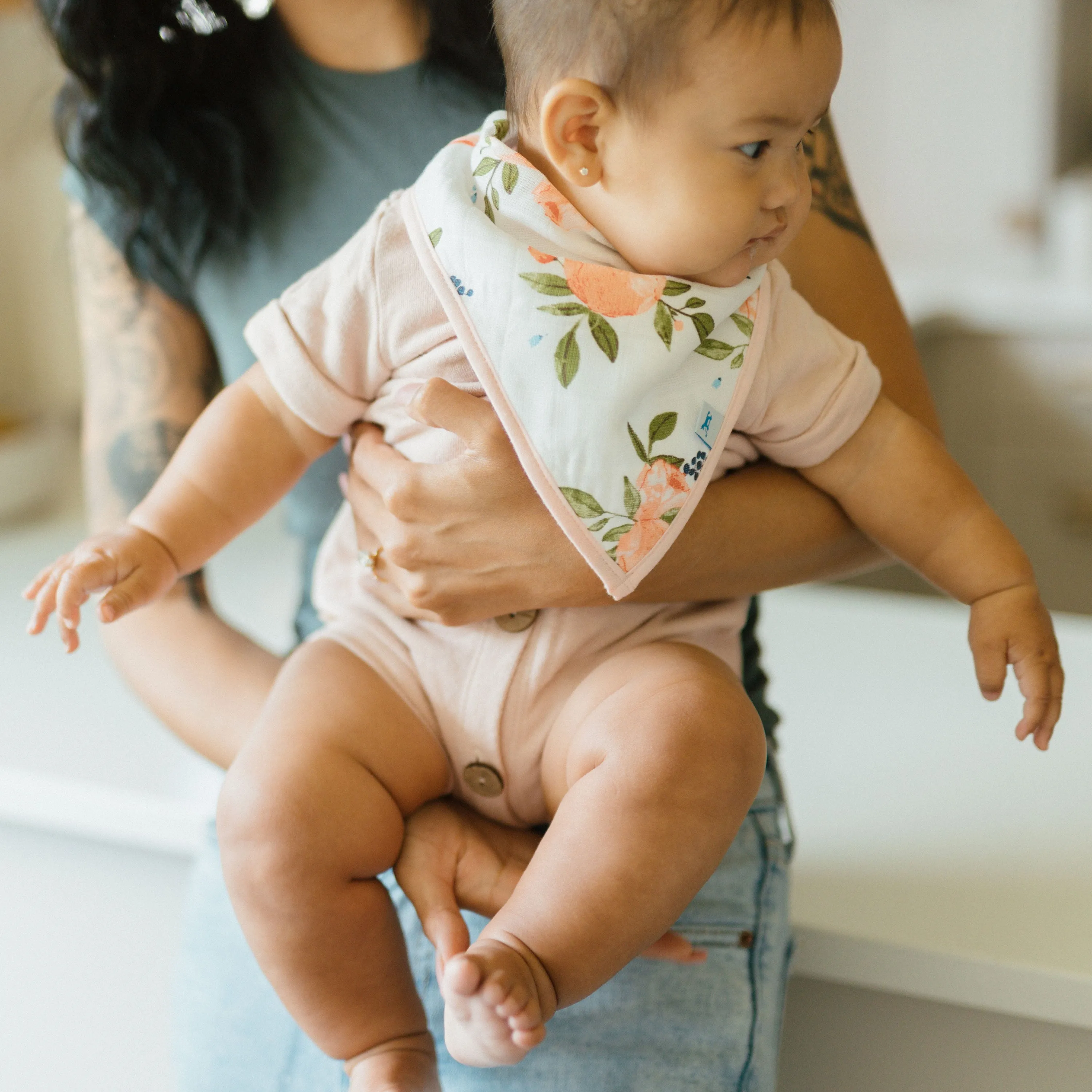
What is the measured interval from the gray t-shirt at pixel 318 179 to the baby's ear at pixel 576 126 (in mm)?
272

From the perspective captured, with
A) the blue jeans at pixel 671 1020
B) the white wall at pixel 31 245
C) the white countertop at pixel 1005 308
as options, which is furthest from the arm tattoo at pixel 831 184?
the white wall at pixel 31 245

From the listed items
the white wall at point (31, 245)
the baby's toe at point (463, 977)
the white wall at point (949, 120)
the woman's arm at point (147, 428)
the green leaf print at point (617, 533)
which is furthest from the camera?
the white wall at point (949, 120)

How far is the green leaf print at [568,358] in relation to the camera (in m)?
0.65

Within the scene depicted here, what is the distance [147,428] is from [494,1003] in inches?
25.7

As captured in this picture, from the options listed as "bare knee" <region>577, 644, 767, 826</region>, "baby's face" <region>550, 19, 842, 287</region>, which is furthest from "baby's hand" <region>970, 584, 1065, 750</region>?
A: "baby's face" <region>550, 19, 842, 287</region>

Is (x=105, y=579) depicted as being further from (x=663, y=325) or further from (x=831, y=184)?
(x=831, y=184)

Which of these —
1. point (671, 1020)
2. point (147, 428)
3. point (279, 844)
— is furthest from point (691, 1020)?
point (147, 428)

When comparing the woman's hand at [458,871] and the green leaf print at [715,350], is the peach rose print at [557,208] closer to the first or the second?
the green leaf print at [715,350]

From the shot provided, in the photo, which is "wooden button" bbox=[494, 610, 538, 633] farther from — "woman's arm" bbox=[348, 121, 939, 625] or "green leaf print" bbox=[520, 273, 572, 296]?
"green leaf print" bbox=[520, 273, 572, 296]

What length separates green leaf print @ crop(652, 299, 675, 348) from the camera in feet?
2.13

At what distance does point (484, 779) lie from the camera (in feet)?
2.46

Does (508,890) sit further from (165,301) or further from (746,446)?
(165,301)

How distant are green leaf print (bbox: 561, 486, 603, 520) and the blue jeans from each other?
1.00 feet

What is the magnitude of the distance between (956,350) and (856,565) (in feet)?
5.48
